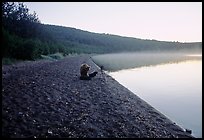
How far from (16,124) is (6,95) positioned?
14.5ft

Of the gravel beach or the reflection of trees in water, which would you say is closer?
the gravel beach

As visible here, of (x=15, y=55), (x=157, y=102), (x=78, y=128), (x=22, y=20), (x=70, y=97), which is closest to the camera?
(x=78, y=128)

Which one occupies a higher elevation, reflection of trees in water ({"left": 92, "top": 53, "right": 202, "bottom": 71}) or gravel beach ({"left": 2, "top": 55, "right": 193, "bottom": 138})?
gravel beach ({"left": 2, "top": 55, "right": 193, "bottom": 138})

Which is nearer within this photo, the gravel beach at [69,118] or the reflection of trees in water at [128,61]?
the gravel beach at [69,118]

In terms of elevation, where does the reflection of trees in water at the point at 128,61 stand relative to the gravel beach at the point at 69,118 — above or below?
below

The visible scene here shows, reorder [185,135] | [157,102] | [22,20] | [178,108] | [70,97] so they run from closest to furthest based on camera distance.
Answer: [185,135], [70,97], [178,108], [157,102], [22,20]

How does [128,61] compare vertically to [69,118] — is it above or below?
below

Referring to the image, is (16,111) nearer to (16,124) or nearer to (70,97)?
(16,124)

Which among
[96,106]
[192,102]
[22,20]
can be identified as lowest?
[192,102]

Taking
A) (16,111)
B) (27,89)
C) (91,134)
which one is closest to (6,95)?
(27,89)

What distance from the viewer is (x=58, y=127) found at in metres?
9.18

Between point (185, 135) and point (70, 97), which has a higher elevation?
point (70, 97)

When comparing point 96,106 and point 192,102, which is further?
point 192,102

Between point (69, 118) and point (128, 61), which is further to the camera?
point (128, 61)
